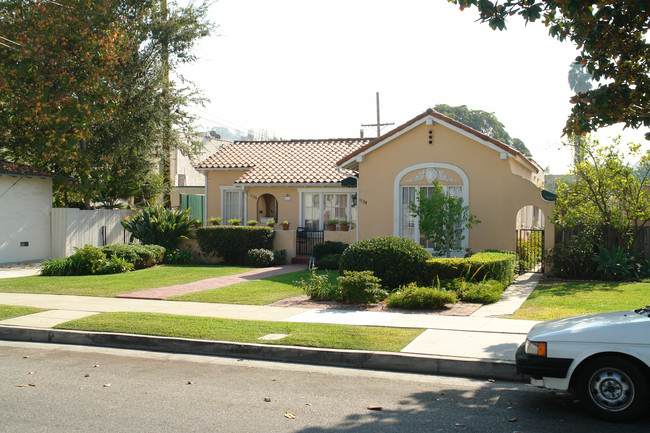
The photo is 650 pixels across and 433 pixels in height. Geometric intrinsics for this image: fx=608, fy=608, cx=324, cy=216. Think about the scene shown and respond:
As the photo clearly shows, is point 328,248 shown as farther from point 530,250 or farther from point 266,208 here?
point 266,208

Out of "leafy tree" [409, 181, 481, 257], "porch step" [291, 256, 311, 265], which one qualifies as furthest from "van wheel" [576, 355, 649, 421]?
"porch step" [291, 256, 311, 265]

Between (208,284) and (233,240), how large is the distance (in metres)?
5.45

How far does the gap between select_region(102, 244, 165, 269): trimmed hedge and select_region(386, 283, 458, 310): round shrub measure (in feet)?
34.7

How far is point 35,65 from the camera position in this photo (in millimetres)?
22297

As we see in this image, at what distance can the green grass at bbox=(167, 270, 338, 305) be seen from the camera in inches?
529

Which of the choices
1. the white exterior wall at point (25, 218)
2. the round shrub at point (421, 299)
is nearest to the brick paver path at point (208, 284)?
the round shrub at point (421, 299)

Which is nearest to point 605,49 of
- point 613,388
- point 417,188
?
point 613,388

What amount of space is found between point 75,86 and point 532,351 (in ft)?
67.9

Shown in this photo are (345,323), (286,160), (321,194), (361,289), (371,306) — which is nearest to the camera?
(345,323)

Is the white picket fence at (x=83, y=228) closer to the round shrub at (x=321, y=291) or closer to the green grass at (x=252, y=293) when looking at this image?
the green grass at (x=252, y=293)

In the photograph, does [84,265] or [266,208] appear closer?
[84,265]

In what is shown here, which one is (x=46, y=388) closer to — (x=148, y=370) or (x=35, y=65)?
(x=148, y=370)

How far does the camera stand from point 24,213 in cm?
2206

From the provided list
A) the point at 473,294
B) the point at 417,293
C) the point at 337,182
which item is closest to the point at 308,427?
the point at 417,293
